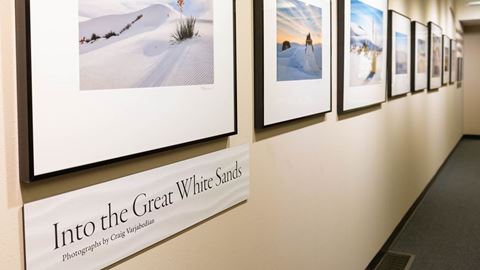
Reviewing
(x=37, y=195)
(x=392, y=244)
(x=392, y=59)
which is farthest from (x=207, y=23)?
(x=392, y=244)

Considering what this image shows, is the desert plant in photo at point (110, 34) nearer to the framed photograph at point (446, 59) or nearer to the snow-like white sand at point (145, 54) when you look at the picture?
the snow-like white sand at point (145, 54)

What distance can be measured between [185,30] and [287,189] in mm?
757

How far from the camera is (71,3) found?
0.81 metres

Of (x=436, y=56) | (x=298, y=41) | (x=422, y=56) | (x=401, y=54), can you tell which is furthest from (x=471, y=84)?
(x=298, y=41)

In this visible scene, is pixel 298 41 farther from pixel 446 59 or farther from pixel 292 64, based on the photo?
pixel 446 59

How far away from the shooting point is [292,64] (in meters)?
1.62

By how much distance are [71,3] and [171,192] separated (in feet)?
1.50

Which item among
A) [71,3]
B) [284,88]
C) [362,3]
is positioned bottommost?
[284,88]

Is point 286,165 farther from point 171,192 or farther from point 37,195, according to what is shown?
point 37,195

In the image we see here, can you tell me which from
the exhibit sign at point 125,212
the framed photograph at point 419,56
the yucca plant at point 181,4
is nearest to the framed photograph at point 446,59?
the framed photograph at point 419,56

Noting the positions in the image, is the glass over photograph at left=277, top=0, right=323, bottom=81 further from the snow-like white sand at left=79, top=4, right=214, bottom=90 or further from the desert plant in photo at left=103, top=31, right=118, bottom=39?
the desert plant in photo at left=103, top=31, right=118, bottom=39

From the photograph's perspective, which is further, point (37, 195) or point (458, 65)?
point (458, 65)

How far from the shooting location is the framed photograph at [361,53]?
2.09 metres

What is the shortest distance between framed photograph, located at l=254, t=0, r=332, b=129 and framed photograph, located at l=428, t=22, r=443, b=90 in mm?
2587
